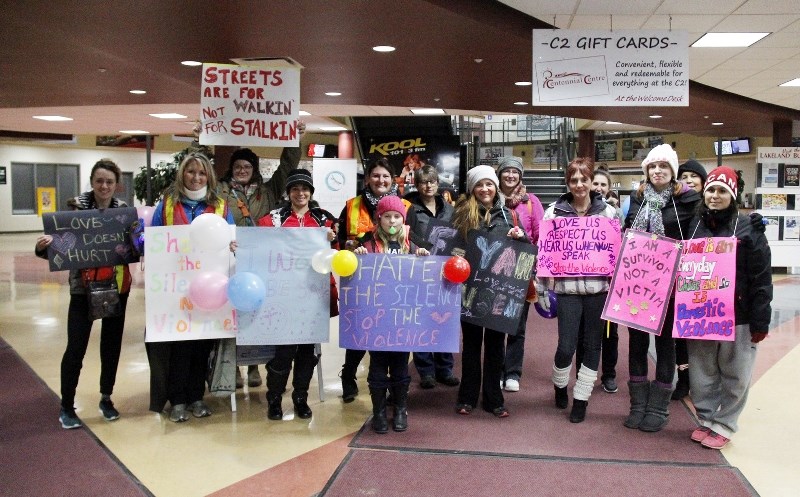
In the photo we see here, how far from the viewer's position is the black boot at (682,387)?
14.6 ft

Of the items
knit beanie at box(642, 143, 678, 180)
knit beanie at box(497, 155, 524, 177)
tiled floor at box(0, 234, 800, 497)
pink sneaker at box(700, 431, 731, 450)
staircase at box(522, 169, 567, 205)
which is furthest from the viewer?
staircase at box(522, 169, 567, 205)

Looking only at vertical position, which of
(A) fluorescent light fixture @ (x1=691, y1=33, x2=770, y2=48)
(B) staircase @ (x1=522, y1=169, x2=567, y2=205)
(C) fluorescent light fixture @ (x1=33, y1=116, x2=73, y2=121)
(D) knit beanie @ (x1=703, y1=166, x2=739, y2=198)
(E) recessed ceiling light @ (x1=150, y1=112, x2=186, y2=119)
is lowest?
(D) knit beanie @ (x1=703, y1=166, x2=739, y2=198)

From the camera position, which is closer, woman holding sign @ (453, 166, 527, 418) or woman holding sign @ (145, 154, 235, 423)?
woman holding sign @ (145, 154, 235, 423)

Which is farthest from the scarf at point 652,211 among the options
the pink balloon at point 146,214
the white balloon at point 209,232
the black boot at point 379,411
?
the pink balloon at point 146,214

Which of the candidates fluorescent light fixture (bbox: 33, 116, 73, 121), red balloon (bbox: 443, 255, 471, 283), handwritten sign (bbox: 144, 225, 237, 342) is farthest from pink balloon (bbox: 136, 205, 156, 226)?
fluorescent light fixture (bbox: 33, 116, 73, 121)

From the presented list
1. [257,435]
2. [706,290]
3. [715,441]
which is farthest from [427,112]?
[715,441]

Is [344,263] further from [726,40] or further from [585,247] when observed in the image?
[726,40]

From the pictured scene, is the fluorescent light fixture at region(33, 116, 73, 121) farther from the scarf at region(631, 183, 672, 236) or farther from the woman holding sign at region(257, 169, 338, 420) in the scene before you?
the scarf at region(631, 183, 672, 236)

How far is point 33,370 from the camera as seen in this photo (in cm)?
501

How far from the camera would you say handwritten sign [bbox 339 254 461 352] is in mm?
3695

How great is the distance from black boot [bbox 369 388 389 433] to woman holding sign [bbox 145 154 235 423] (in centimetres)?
106

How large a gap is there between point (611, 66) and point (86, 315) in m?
3.99

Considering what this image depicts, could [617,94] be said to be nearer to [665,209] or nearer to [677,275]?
[665,209]

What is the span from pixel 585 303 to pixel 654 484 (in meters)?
1.11
